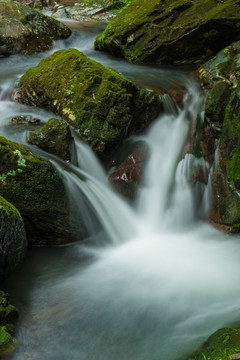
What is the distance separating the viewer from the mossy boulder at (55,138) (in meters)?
5.55

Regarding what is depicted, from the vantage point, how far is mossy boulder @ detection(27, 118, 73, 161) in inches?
219

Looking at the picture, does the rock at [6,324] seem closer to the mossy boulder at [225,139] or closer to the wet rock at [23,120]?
the mossy boulder at [225,139]

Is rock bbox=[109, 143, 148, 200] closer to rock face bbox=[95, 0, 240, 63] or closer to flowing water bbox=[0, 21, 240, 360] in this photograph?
flowing water bbox=[0, 21, 240, 360]

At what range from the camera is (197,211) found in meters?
6.00

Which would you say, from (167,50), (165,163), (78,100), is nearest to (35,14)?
(167,50)

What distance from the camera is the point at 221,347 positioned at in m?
2.59

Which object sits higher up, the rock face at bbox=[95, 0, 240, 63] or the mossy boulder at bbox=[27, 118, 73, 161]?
the rock face at bbox=[95, 0, 240, 63]

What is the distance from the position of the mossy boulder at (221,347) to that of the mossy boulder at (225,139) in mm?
2723

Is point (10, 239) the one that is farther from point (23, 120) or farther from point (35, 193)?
point (23, 120)

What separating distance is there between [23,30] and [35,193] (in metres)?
8.01

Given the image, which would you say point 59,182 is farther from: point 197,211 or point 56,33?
point 56,33

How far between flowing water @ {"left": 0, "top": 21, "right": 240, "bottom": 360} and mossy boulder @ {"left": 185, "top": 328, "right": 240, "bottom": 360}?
184mm

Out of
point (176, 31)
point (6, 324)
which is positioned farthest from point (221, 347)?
point (176, 31)

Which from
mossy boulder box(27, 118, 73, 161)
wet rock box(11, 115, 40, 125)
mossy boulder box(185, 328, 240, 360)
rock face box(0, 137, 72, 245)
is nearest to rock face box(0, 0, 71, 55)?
wet rock box(11, 115, 40, 125)
